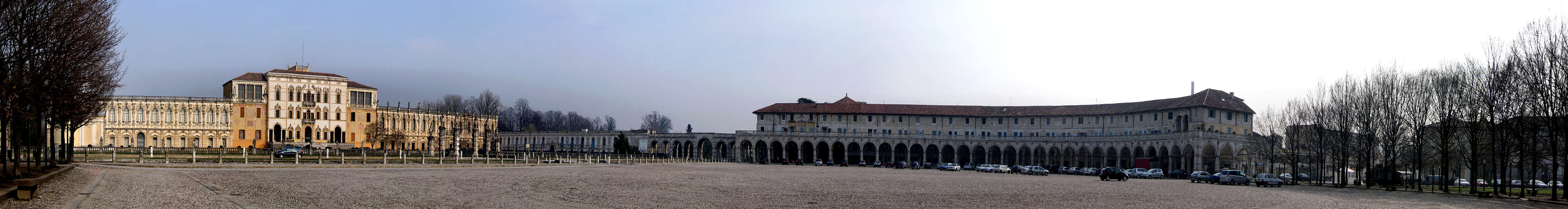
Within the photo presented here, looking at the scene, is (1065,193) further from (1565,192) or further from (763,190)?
(1565,192)

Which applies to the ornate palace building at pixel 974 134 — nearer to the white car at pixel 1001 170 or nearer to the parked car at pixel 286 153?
the white car at pixel 1001 170

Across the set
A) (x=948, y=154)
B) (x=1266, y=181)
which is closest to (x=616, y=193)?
(x=1266, y=181)

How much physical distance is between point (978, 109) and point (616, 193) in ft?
262

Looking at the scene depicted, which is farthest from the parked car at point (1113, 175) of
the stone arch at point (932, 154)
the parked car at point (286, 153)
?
the stone arch at point (932, 154)

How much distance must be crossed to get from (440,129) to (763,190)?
4972 centimetres

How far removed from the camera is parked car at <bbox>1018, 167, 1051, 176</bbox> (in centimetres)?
6562

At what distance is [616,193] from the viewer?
83.6 ft

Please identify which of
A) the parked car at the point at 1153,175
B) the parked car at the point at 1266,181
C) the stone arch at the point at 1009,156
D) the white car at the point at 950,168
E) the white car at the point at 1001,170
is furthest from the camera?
the stone arch at the point at 1009,156

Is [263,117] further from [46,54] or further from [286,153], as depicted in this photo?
[46,54]

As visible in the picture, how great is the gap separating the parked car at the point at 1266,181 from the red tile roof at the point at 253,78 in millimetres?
87992

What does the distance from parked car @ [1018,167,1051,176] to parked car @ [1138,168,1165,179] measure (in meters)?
5.71

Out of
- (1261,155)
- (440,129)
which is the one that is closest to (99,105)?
(440,129)

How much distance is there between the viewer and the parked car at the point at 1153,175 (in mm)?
61938

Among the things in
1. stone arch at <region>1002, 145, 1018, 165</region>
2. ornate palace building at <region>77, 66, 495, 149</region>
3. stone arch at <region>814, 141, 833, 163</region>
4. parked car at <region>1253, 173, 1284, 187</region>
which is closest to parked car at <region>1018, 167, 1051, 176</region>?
parked car at <region>1253, 173, 1284, 187</region>
